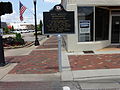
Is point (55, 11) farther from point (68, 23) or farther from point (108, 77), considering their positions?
point (108, 77)

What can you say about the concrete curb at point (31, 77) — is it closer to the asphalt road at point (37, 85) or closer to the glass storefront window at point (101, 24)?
the asphalt road at point (37, 85)

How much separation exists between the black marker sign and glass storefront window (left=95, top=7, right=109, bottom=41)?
6278 millimetres

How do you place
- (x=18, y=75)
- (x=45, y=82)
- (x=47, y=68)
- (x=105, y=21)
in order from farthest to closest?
(x=105, y=21), (x=47, y=68), (x=18, y=75), (x=45, y=82)

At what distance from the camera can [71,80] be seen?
716cm

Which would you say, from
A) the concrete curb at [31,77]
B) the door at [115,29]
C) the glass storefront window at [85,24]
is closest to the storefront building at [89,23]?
the glass storefront window at [85,24]

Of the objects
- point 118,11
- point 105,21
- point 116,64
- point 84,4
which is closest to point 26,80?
point 116,64

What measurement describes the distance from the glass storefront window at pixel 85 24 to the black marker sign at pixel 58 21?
18.4 ft

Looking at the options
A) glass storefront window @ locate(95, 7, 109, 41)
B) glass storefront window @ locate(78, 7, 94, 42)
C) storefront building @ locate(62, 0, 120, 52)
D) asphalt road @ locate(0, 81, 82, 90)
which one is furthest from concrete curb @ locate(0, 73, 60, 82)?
glass storefront window @ locate(95, 7, 109, 41)

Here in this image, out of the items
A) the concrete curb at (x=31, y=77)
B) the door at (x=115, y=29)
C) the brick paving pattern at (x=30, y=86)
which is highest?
the door at (x=115, y=29)

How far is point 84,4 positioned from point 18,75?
7.59 meters

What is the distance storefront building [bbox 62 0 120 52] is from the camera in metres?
13.5

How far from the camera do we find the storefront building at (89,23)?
44.3ft

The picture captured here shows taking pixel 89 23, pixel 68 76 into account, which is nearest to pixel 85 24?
pixel 89 23

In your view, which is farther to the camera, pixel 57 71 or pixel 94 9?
pixel 94 9
